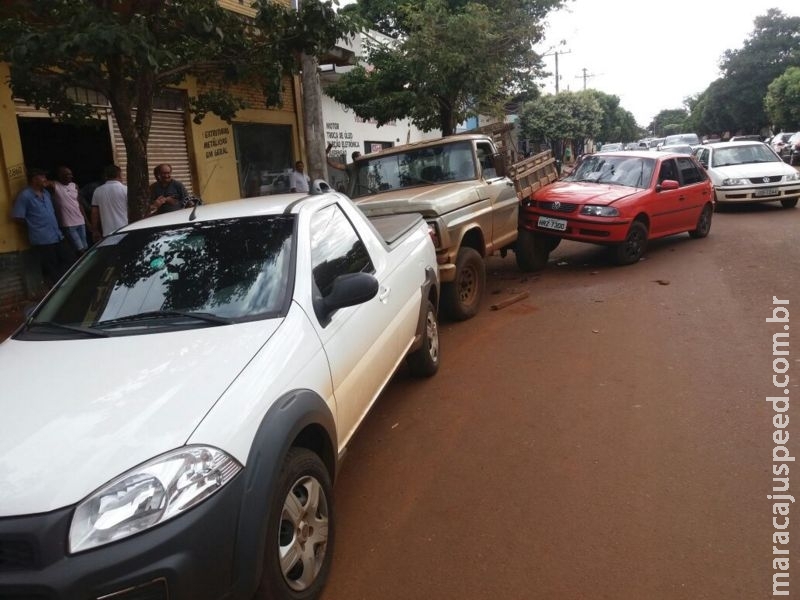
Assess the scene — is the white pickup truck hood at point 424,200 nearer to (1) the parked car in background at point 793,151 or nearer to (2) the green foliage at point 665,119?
(1) the parked car in background at point 793,151

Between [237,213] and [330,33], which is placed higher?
[330,33]

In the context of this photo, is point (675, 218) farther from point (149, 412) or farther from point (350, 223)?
point (149, 412)

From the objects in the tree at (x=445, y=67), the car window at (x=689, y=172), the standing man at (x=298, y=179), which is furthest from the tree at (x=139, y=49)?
the car window at (x=689, y=172)

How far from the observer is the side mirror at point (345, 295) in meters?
2.97

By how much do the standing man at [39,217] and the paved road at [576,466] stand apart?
17.4ft

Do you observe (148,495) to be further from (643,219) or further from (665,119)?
(665,119)

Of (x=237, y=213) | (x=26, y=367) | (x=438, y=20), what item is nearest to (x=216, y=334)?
(x=26, y=367)

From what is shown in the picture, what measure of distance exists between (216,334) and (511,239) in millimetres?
6065

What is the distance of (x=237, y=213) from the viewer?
3.60m

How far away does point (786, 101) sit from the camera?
39.6 meters

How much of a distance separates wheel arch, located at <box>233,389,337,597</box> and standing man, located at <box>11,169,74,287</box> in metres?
6.63

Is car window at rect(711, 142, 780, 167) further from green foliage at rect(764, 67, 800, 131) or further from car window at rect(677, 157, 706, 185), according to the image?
A: green foliage at rect(764, 67, 800, 131)

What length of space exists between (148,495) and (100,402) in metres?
0.48

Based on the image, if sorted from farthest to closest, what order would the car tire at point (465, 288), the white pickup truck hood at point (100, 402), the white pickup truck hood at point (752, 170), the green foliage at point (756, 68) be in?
1. the green foliage at point (756, 68)
2. the white pickup truck hood at point (752, 170)
3. the car tire at point (465, 288)
4. the white pickup truck hood at point (100, 402)
